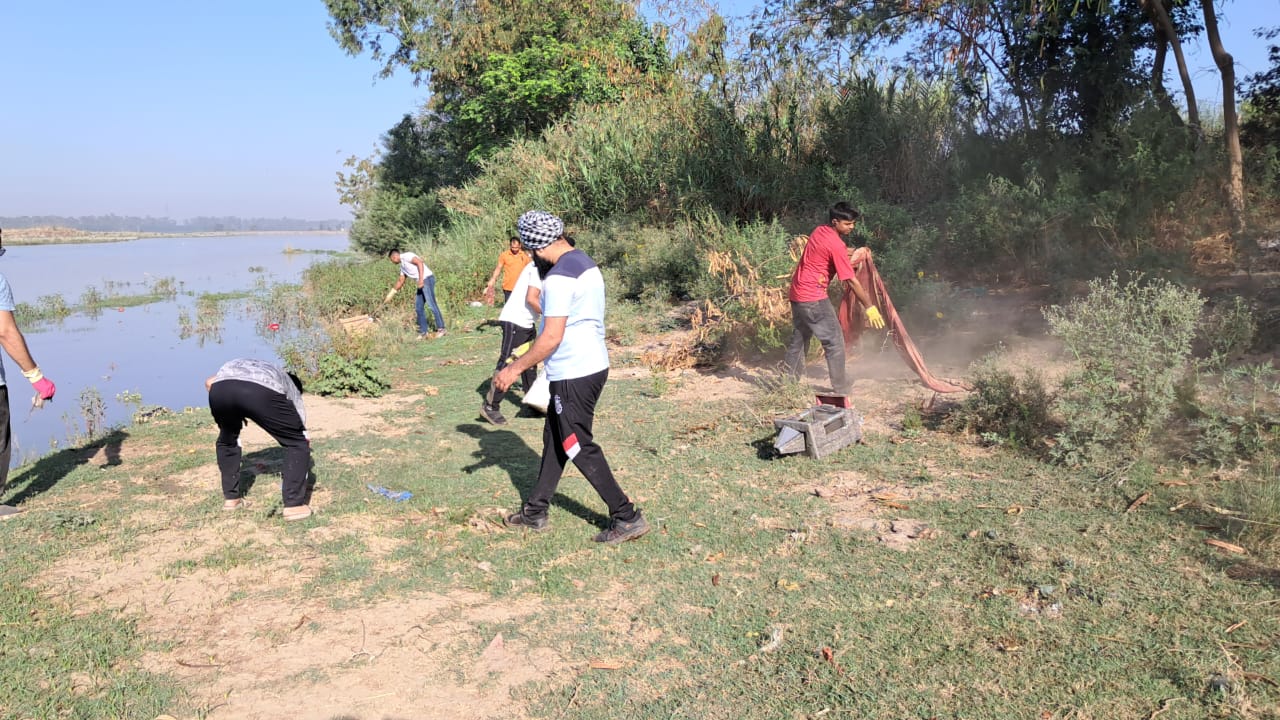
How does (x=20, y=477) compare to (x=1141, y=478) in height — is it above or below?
below

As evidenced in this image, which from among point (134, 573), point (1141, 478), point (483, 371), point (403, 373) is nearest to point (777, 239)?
point (483, 371)

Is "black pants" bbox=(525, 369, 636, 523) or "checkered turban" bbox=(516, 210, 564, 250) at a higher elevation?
"checkered turban" bbox=(516, 210, 564, 250)

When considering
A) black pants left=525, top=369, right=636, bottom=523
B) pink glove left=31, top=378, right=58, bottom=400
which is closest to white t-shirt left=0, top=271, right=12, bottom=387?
pink glove left=31, top=378, right=58, bottom=400

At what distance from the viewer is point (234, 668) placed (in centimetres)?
351

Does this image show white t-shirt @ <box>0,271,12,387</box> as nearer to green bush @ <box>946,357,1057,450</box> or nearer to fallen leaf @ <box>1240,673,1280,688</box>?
green bush @ <box>946,357,1057,450</box>

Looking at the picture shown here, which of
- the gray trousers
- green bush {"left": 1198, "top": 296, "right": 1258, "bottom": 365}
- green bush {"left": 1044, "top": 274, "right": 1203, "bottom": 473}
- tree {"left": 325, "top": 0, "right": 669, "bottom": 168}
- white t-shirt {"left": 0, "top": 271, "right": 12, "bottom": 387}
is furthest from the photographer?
tree {"left": 325, "top": 0, "right": 669, "bottom": 168}

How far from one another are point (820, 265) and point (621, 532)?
3.17 meters

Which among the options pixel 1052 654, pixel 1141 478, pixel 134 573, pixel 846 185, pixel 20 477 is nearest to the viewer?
pixel 1052 654

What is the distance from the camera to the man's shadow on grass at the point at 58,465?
5.83 metres

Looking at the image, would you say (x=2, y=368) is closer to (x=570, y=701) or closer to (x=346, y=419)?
(x=346, y=419)

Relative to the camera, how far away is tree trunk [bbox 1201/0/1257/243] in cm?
953

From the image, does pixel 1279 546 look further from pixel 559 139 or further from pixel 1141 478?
pixel 559 139

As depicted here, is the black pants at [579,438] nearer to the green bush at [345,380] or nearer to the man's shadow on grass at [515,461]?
the man's shadow on grass at [515,461]

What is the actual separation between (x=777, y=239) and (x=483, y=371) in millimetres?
4052
